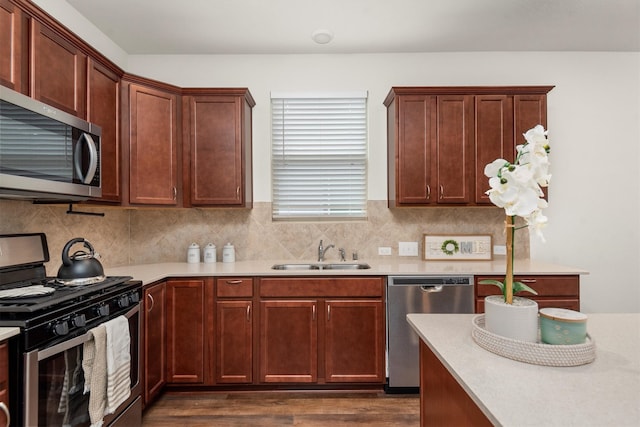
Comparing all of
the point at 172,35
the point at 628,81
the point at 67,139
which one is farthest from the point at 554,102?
the point at 67,139

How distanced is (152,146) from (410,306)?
2316 millimetres

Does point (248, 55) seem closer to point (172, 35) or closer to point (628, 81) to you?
point (172, 35)

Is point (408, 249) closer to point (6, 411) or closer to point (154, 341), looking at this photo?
point (154, 341)

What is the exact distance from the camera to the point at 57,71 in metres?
2.00

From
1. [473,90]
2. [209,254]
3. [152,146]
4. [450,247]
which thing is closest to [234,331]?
[209,254]

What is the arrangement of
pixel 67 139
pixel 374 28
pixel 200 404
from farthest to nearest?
pixel 374 28
pixel 200 404
pixel 67 139

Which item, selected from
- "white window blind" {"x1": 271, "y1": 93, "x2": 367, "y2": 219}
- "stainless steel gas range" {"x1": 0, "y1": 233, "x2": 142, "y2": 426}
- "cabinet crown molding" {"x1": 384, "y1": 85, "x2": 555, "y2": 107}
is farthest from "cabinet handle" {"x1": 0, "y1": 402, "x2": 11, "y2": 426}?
"cabinet crown molding" {"x1": 384, "y1": 85, "x2": 555, "y2": 107}

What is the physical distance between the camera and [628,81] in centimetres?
333

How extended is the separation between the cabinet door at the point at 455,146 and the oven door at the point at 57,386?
2655 millimetres

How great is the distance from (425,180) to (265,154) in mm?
1462

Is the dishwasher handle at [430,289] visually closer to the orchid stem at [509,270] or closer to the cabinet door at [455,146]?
the cabinet door at [455,146]

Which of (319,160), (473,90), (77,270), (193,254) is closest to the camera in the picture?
(77,270)

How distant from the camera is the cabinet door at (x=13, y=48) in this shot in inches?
65.6

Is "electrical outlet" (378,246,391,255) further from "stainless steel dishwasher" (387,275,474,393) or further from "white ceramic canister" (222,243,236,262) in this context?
"white ceramic canister" (222,243,236,262)
